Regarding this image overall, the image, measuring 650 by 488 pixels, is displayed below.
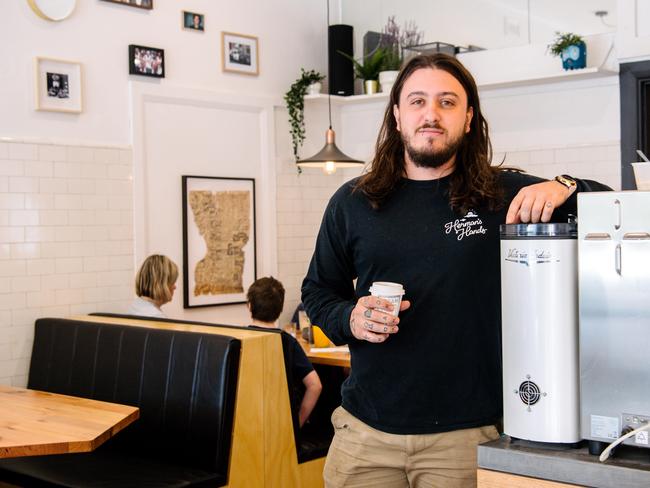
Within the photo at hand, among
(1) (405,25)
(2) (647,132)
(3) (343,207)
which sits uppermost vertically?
(1) (405,25)

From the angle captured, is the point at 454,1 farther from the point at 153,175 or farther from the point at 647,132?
the point at 153,175

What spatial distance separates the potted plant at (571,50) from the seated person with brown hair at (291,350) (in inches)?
92.3

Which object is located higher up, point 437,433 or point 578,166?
point 578,166

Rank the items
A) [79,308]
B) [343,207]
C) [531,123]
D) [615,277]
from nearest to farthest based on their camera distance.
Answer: [615,277]
[343,207]
[79,308]
[531,123]

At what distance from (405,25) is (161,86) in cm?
195

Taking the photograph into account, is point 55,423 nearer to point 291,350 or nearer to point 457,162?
point 291,350

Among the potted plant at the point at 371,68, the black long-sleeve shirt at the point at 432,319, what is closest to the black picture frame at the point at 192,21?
the potted plant at the point at 371,68

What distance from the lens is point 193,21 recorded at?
573cm

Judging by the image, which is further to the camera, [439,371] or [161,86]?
[161,86]

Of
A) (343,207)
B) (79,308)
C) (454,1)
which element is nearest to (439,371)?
(343,207)

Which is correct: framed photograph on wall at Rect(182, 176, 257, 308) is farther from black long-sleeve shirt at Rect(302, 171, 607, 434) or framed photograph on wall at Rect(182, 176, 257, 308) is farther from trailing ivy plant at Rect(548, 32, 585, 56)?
black long-sleeve shirt at Rect(302, 171, 607, 434)

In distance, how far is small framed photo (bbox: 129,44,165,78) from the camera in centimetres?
534

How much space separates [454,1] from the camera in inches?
241

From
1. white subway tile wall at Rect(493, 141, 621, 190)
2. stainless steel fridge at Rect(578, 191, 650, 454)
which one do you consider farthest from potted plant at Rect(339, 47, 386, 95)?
stainless steel fridge at Rect(578, 191, 650, 454)
